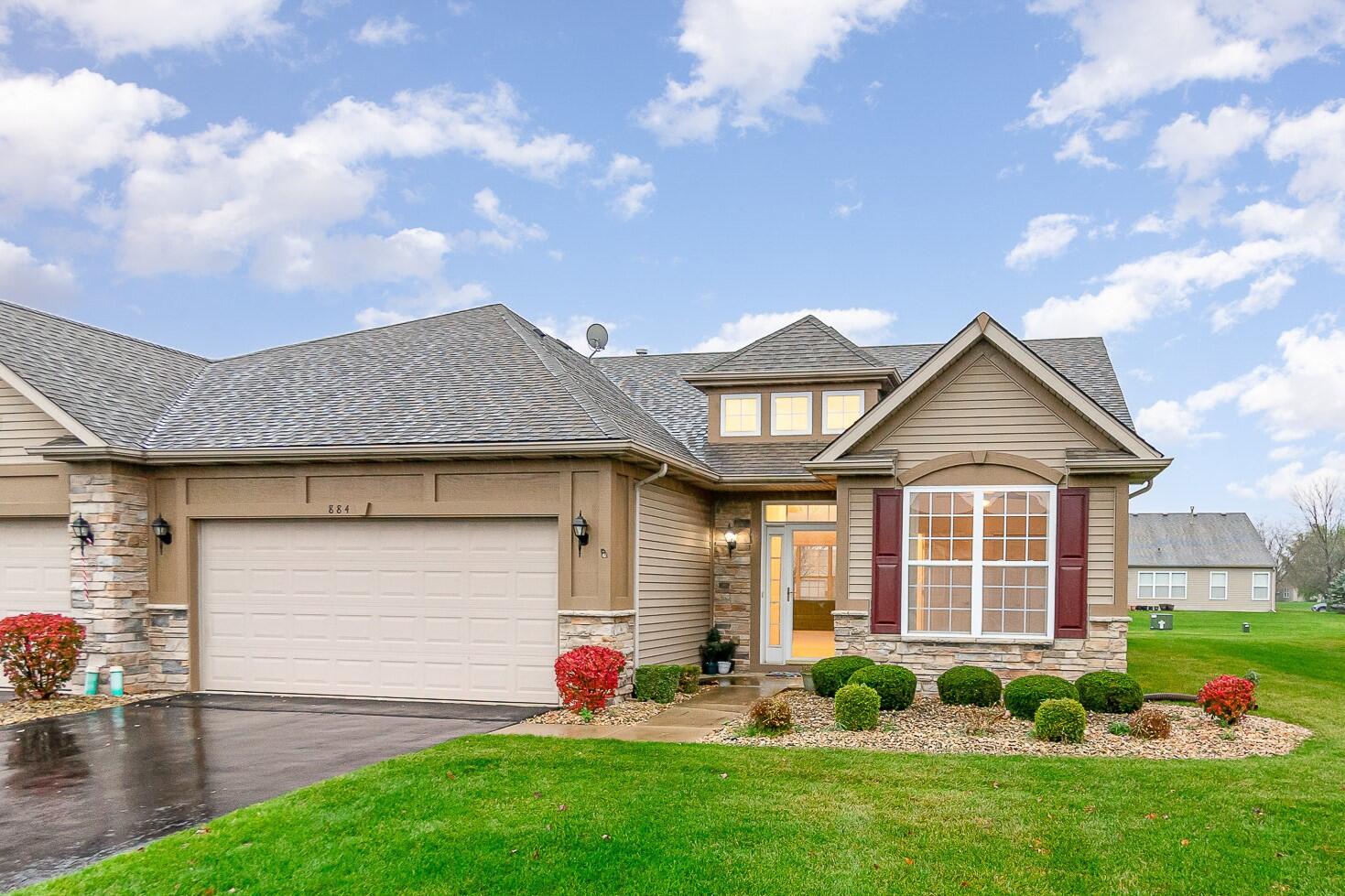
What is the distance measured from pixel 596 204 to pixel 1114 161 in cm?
1107

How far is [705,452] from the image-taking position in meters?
15.8

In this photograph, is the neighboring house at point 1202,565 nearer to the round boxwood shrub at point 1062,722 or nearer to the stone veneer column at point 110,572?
the round boxwood shrub at point 1062,722

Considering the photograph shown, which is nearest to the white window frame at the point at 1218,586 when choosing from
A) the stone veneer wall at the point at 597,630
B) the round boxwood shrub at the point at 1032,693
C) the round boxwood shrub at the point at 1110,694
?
the round boxwood shrub at the point at 1110,694

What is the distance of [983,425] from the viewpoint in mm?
12070

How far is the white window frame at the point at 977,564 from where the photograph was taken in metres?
11.6

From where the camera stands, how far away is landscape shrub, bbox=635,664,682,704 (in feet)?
38.3

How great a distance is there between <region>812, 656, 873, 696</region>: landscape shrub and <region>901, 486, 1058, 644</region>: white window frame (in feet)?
3.32

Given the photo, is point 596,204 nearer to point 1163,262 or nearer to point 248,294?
point 248,294

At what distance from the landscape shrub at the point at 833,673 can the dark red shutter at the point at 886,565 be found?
31.0 inches

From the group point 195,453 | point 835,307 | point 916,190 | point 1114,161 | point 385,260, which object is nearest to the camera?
point 195,453

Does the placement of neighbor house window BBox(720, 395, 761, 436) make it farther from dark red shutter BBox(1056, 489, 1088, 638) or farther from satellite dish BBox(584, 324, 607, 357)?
dark red shutter BBox(1056, 489, 1088, 638)

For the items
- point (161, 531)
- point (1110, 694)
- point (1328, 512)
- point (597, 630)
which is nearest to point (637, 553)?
point (597, 630)

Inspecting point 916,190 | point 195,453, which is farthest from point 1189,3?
point 195,453

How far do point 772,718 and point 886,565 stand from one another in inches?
134
